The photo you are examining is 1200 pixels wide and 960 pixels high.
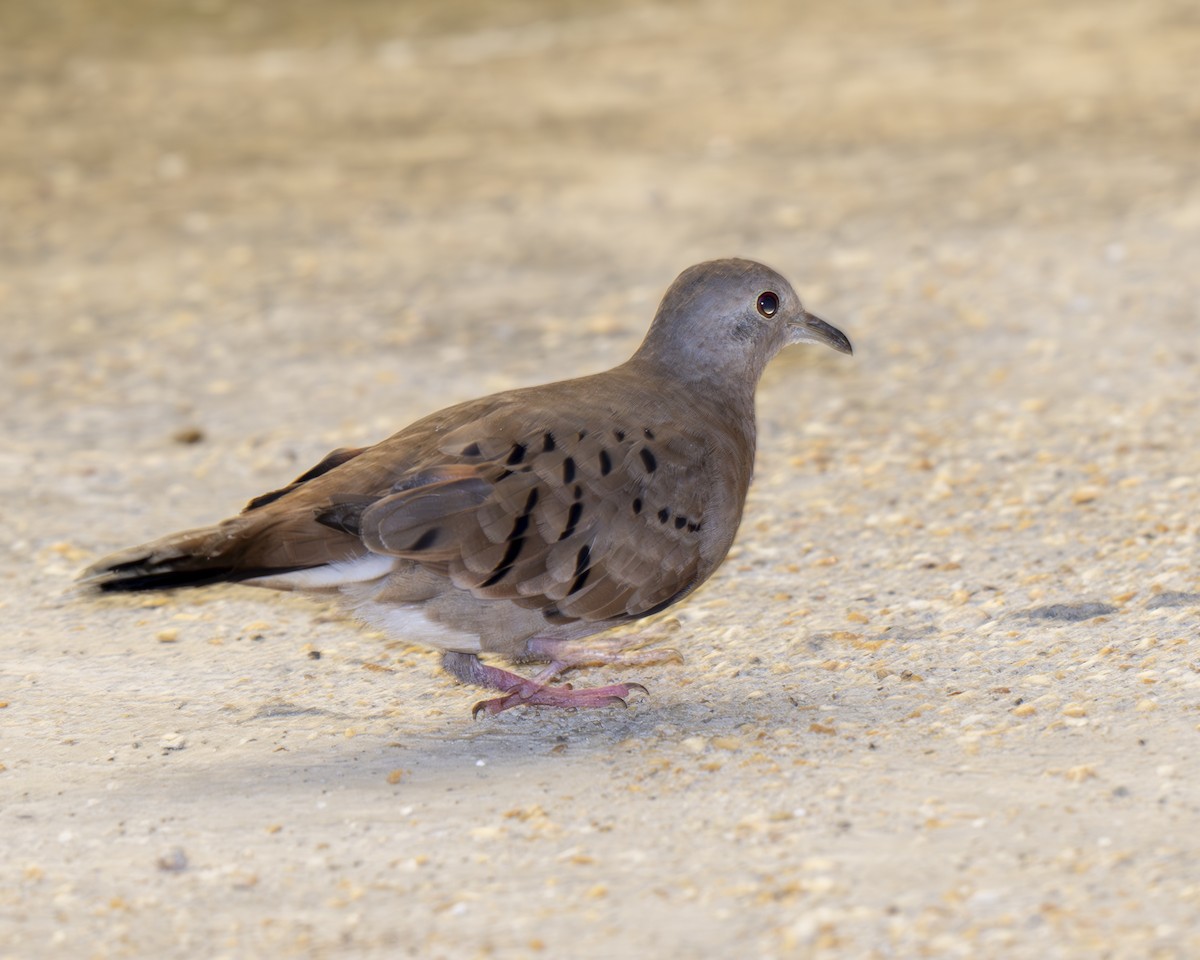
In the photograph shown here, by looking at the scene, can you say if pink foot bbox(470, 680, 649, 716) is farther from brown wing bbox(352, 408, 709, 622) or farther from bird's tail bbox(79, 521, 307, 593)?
bird's tail bbox(79, 521, 307, 593)

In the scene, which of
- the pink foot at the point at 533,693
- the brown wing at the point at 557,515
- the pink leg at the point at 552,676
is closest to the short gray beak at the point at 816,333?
the brown wing at the point at 557,515

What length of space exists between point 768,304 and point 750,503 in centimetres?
120

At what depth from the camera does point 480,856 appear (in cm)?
390

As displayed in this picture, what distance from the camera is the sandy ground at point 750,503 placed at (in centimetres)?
375

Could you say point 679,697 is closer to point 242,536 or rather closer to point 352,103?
point 242,536

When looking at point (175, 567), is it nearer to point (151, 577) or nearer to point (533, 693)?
point (151, 577)

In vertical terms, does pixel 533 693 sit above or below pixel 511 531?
below

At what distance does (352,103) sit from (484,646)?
932 centimetres

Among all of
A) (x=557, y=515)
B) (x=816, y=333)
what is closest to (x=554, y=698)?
(x=557, y=515)

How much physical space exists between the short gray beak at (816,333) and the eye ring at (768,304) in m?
0.14

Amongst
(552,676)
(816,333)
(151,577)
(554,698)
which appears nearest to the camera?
(151,577)

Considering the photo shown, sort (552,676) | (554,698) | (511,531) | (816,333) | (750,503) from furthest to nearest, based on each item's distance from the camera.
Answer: (750,503)
(816,333)
(552,676)
(554,698)
(511,531)

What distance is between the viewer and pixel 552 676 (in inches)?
197

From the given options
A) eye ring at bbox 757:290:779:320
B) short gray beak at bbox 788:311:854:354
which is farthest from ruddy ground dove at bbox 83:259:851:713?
short gray beak at bbox 788:311:854:354
